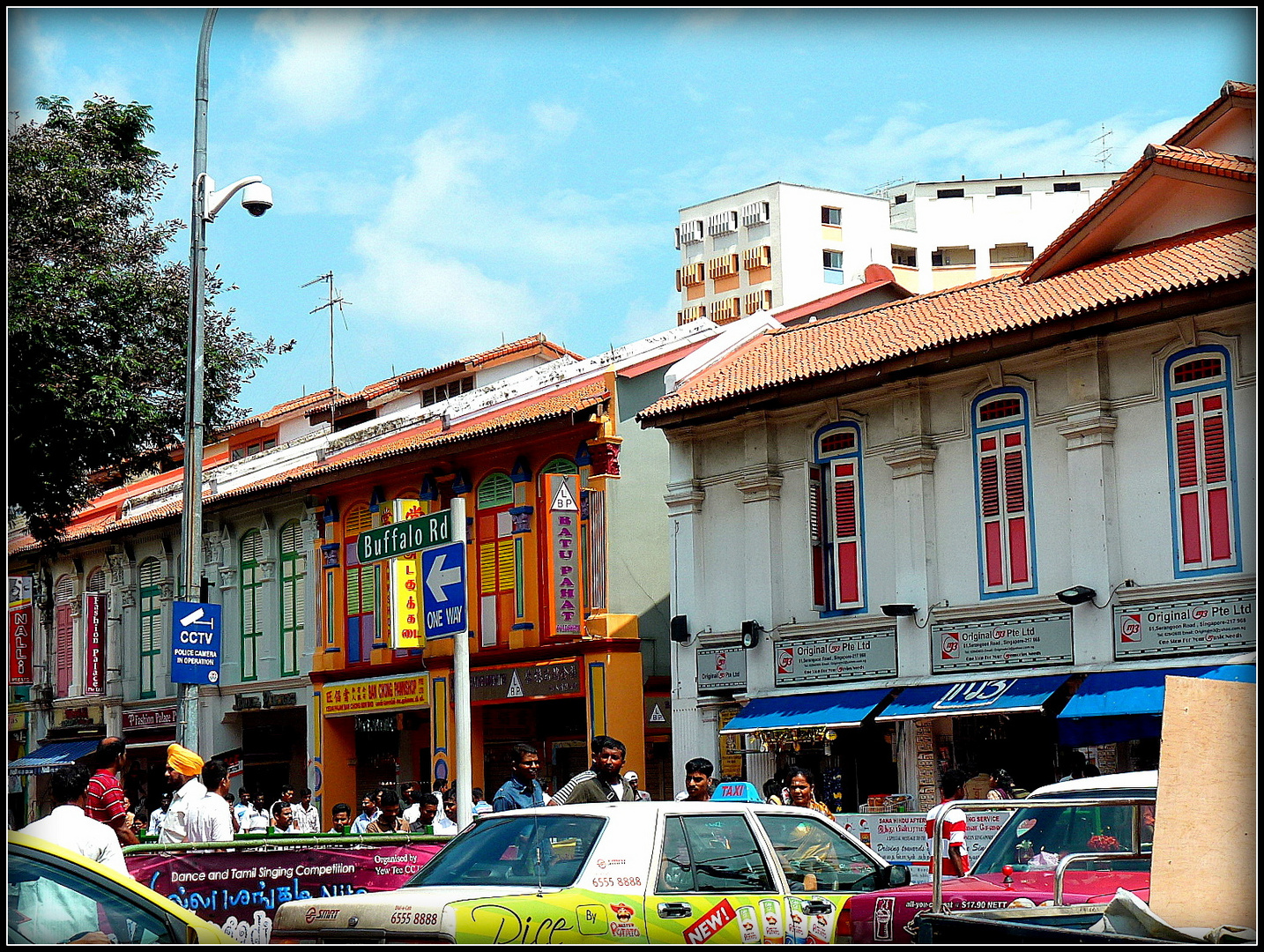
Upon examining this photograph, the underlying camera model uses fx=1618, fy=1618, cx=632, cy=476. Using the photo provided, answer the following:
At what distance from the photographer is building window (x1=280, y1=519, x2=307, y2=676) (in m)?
32.1

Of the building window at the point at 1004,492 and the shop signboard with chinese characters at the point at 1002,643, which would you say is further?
the building window at the point at 1004,492

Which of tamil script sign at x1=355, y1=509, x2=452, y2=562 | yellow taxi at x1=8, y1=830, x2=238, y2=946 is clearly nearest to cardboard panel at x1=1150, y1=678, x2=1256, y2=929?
yellow taxi at x1=8, y1=830, x2=238, y2=946

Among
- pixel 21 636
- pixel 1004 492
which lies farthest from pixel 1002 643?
pixel 21 636

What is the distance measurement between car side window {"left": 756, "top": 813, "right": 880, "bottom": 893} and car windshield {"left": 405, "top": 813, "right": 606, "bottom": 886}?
126 centimetres

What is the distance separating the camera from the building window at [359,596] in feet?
99.0

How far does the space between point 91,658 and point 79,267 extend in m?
19.4

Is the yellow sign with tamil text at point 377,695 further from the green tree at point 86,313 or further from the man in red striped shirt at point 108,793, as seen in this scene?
the man in red striped shirt at point 108,793

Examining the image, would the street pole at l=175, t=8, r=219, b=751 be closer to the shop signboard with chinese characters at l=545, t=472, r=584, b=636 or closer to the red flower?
the shop signboard with chinese characters at l=545, t=472, r=584, b=636

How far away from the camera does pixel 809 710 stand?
21922 mm

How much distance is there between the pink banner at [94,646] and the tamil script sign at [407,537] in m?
26.4

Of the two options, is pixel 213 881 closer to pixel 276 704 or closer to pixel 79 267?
pixel 79 267

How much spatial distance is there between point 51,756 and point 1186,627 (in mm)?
27079

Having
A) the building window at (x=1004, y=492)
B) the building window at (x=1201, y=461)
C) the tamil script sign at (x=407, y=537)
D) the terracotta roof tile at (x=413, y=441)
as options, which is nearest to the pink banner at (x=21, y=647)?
the terracotta roof tile at (x=413, y=441)

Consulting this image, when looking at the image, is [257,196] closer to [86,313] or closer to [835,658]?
[86,313]
